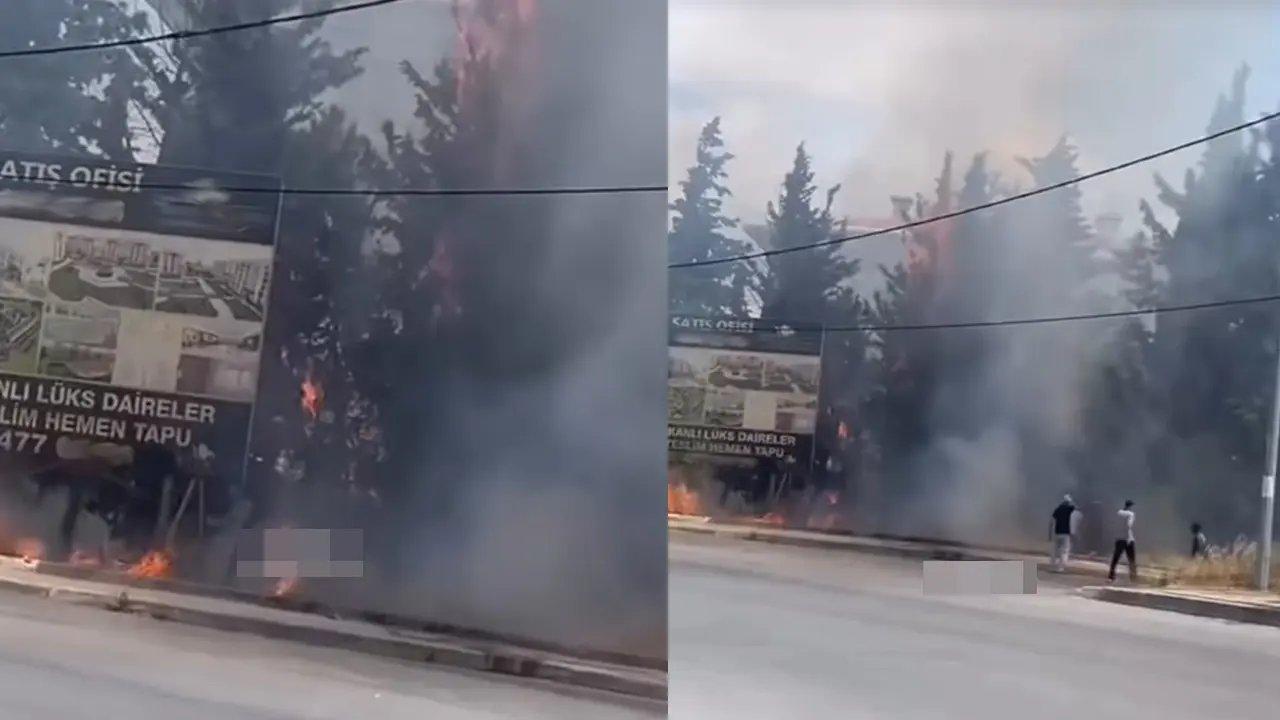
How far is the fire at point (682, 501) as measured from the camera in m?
2.17

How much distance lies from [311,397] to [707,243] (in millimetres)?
936

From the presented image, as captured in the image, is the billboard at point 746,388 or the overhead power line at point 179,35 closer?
the overhead power line at point 179,35

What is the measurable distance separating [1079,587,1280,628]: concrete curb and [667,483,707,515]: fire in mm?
901

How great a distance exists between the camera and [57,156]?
6.64 ft

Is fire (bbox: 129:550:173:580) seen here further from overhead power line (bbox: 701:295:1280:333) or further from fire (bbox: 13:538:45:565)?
overhead power line (bbox: 701:295:1280:333)

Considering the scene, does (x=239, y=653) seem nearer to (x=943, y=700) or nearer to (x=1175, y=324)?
(x=943, y=700)

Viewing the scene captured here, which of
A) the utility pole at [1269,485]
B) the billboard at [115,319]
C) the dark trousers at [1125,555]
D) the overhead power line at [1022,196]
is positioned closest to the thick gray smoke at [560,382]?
the overhead power line at [1022,196]

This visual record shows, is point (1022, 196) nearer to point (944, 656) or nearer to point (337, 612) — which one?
point (944, 656)

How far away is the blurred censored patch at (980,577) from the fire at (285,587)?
142cm

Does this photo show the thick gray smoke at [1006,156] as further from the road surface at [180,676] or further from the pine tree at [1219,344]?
the road surface at [180,676]

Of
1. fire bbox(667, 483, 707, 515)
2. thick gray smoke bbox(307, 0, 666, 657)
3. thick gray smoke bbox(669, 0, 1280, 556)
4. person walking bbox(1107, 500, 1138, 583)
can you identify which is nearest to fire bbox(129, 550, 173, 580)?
thick gray smoke bbox(307, 0, 666, 657)

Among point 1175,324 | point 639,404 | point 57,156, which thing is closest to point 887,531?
point 639,404


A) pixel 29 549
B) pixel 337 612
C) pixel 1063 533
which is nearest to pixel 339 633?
pixel 337 612

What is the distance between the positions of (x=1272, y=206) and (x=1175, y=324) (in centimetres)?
35
